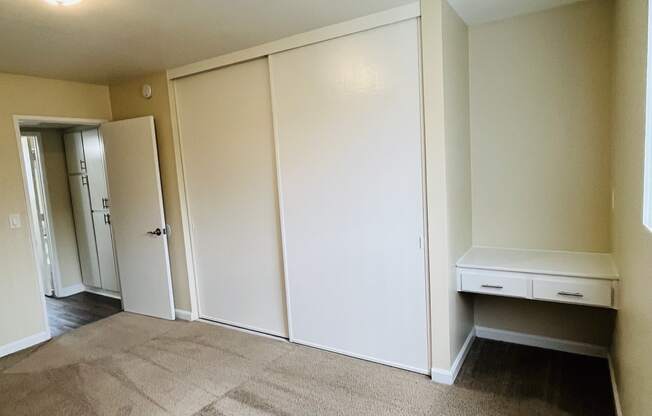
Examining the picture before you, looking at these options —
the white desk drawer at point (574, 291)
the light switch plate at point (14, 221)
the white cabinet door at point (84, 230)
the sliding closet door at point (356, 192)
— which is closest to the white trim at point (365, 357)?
the sliding closet door at point (356, 192)

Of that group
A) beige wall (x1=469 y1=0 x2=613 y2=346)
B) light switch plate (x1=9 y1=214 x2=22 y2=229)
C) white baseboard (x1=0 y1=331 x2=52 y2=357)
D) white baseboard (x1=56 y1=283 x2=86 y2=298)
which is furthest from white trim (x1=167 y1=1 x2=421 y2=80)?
white baseboard (x1=56 y1=283 x2=86 y2=298)

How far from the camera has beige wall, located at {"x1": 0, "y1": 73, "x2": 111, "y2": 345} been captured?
3.32m

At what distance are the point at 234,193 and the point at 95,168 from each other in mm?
2400

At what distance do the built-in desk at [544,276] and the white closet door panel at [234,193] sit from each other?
4.94 feet

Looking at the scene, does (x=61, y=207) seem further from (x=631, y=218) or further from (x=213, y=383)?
(x=631, y=218)

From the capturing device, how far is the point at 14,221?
3.39m

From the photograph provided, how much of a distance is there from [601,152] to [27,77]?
4580mm

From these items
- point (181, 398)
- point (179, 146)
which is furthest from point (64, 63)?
point (181, 398)

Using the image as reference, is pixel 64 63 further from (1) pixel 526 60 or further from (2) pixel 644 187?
(2) pixel 644 187

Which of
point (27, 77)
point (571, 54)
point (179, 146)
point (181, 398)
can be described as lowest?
point (181, 398)

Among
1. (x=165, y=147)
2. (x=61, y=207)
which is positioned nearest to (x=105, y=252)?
(x=61, y=207)

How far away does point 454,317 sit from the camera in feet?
8.52

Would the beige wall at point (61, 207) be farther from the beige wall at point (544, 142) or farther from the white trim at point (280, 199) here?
the beige wall at point (544, 142)

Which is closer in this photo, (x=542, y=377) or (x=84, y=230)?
(x=542, y=377)
